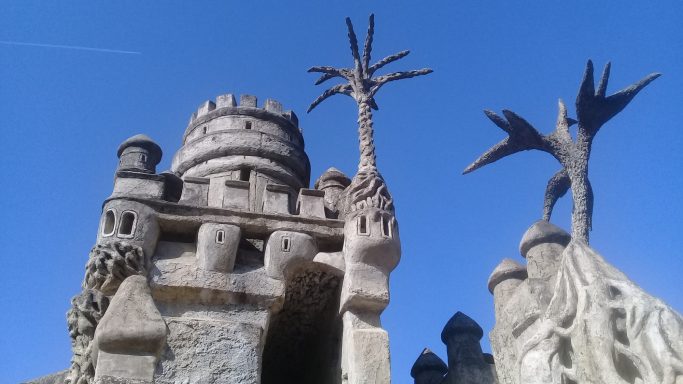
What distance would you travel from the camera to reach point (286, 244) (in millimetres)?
8727

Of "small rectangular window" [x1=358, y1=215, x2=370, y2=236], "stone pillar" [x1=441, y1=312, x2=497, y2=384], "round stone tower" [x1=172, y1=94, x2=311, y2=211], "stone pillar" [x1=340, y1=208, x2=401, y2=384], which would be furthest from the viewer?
"round stone tower" [x1=172, y1=94, x2=311, y2=211]

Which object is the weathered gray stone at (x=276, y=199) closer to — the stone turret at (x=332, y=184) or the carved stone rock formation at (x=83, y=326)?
the stone turret at (x=332, y=184)

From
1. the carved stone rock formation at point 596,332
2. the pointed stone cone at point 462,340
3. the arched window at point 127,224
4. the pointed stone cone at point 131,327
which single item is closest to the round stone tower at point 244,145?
the arched window at point 127,224

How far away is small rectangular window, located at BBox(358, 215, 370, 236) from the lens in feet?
28.4

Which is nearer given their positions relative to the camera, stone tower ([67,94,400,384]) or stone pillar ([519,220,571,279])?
stone tower ([67,94,400,384])

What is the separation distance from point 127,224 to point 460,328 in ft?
16.8

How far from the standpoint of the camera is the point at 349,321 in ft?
27.3

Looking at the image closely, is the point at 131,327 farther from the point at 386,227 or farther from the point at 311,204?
the point at 386,227

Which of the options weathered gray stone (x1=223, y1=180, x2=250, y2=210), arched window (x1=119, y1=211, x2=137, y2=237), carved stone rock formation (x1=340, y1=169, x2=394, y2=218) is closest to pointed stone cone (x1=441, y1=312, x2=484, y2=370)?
carved stone rock formation (x1=340, y1=169, x2=394, y2=218)

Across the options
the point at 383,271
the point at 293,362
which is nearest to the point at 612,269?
the point at 383,271

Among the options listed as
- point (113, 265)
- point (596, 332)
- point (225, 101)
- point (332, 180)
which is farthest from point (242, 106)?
point (596, 332)

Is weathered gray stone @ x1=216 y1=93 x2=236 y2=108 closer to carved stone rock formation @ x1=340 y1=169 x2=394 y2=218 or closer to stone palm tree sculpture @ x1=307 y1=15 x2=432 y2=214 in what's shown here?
stone palm tree sculpture @ x1=307 y1=15 x2=432 y2=214

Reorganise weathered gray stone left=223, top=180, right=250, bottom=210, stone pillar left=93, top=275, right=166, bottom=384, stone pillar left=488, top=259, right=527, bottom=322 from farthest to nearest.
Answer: stone pillar left=488, top=259, right=527, bottom=322
weathered gray stone left=223, top=180, right=250, bottom=210
stone pillar left=93, top=275, right=166, bottom=384

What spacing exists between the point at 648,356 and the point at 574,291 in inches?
47.8
